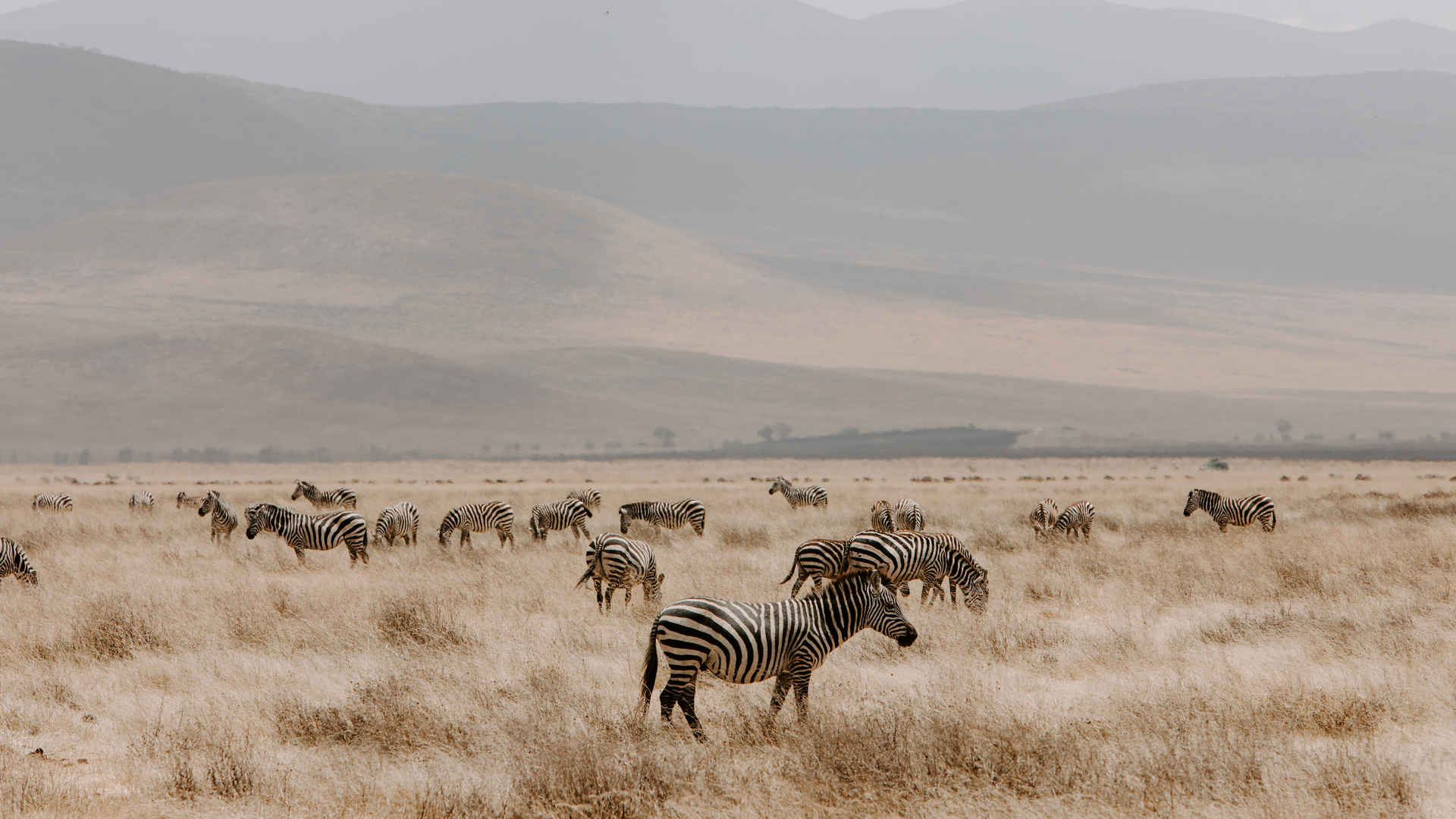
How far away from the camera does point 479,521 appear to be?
26484 mm

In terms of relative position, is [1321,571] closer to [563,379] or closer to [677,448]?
[677,448]

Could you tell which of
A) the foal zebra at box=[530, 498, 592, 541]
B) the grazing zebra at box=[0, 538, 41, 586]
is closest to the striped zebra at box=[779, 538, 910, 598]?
the foal zebra at box=[530, 498, 592, 541]

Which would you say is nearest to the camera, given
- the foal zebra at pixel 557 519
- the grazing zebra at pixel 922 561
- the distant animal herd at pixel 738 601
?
the distant animal herd at pixel 738 601

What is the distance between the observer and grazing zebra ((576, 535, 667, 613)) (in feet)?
58.0

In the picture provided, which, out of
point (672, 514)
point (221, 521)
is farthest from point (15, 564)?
point (672, 514)

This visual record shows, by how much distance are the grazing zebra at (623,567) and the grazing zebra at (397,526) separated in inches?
337

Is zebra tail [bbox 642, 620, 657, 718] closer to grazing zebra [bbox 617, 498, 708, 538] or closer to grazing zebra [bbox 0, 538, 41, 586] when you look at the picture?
grazing zebra [bbox 0, 538, 41, 586]

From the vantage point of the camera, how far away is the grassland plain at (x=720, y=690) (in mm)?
9633

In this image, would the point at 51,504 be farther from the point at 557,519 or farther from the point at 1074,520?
the point at 1074,520

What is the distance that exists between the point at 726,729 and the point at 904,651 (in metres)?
4.33

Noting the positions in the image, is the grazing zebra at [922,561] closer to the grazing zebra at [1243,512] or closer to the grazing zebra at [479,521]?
the grazing zebra at [479,521]

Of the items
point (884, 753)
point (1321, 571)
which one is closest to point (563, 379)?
point (1321, 571)

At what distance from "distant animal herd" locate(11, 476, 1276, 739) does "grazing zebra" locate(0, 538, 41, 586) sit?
0.06 ft

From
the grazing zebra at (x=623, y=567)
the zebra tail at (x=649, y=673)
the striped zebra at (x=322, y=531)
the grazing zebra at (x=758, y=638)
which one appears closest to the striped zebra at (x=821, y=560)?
the grazing zebra at (x=623, y=567)
